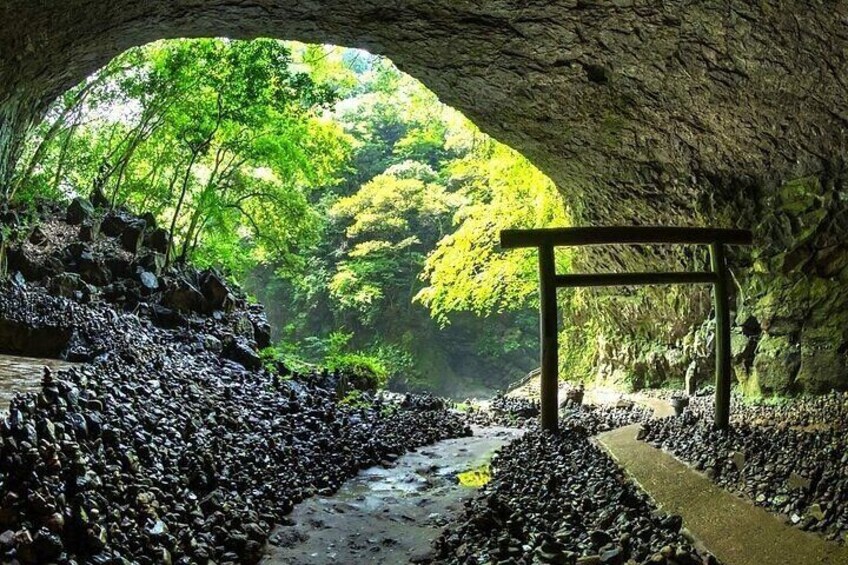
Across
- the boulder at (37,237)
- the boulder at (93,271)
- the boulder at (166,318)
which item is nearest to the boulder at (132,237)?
the boulder at (93,271)

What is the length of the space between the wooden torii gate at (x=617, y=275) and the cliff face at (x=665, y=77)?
38.1 inches

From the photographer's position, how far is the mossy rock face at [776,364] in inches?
275

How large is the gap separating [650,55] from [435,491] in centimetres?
554

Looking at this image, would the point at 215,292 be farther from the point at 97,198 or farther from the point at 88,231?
the point at 97,198

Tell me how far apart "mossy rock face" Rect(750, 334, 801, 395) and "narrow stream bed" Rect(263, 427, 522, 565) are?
359 centimetres

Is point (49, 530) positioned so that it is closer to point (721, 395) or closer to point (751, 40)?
point (721, 395)

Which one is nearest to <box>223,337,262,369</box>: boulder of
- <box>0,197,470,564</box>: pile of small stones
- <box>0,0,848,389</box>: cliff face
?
<box>0,197,470,564</box>: pile of small stones

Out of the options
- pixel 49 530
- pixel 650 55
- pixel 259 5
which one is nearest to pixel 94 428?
pixel 49 530

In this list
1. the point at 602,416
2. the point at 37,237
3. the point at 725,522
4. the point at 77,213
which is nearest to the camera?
the point at 725,522

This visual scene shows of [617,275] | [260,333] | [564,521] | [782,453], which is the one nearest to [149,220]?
[260,333]

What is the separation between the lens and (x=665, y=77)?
7211 millimetres

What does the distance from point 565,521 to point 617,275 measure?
11.5 ft

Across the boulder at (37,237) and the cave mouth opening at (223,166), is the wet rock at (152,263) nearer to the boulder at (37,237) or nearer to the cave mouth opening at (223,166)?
the cave mouth opening at (223,166)

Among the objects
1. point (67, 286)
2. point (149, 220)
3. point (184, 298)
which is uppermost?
point (149, 220)
